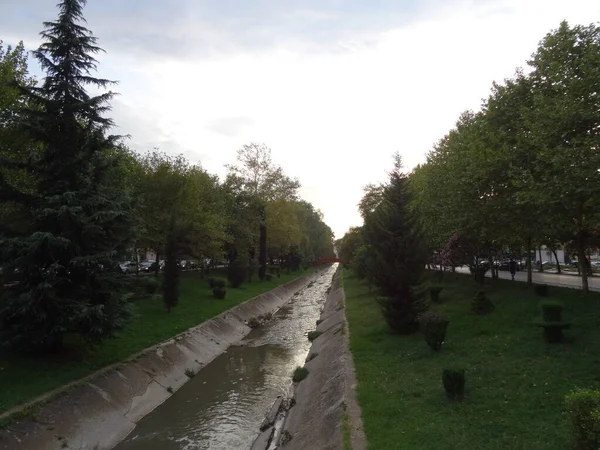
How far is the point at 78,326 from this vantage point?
15734mm

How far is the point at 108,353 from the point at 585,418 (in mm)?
16880

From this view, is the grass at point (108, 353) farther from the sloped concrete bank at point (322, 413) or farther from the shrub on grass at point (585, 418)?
the shrub on grass at point (585, 418)

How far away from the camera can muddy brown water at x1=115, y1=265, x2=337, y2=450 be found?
1387 centimetres

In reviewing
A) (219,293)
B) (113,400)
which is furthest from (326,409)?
(219,293)

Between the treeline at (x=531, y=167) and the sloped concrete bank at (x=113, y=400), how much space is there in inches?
400

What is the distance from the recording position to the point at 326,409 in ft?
43.9

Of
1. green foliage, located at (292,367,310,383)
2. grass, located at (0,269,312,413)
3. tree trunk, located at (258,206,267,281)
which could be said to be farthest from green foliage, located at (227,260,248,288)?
green foliage, located at (292,367,310,383)

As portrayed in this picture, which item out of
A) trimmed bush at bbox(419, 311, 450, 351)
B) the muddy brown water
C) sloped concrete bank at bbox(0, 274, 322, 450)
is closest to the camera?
sloped concrete bank at bbox(0, 274, 322, 450)

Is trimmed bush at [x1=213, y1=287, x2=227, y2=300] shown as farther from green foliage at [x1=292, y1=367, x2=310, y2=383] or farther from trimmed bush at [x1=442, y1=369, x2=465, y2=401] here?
trimmed bush at [x1=442, y1=369, x2=465, y2=401]

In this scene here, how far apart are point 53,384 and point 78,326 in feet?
7.02

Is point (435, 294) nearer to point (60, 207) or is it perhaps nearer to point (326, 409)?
point (326, 409)

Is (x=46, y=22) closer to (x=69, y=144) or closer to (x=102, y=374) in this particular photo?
(x=69, y=144)

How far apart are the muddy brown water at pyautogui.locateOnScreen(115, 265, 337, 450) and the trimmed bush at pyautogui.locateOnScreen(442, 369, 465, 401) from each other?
612 cm

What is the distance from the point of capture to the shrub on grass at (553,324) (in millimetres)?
A: 14430
